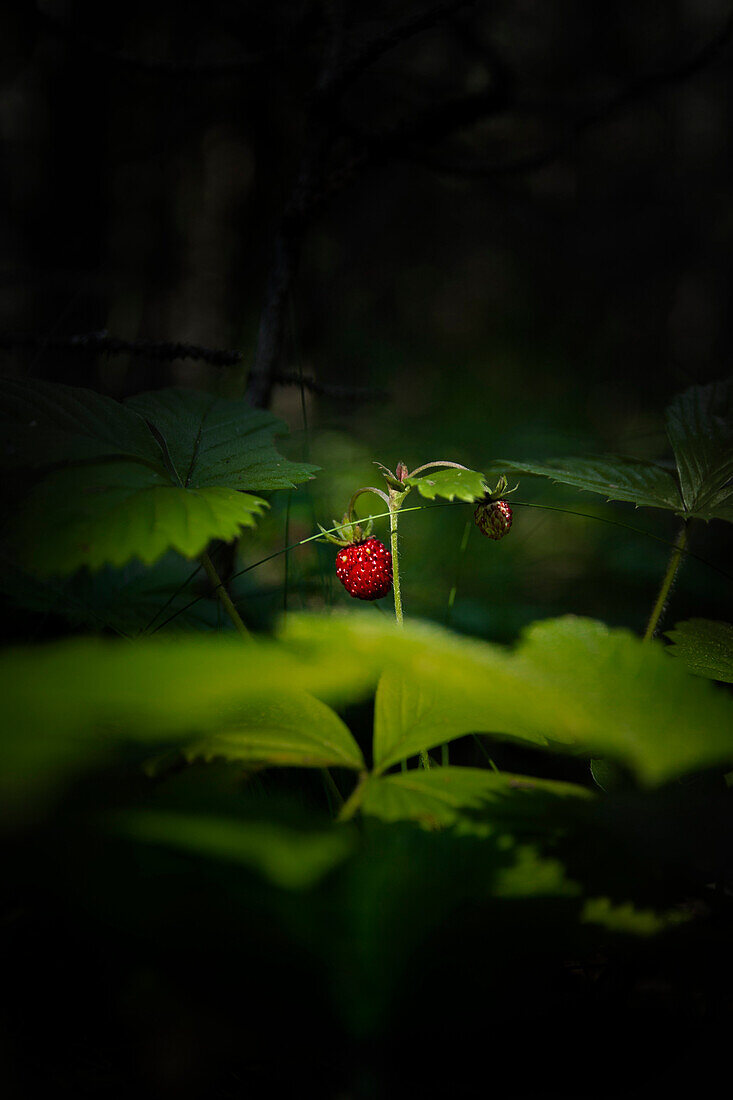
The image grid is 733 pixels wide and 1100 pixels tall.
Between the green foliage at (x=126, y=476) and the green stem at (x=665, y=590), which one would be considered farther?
the green stem at (x=665, y=590)

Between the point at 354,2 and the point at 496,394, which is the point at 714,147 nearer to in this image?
the point at 496,394

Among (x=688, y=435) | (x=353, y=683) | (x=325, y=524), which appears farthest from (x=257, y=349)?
(x=353, y=683)

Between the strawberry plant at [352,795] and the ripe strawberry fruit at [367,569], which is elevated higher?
the ripe strawberry fruit at [367,569]

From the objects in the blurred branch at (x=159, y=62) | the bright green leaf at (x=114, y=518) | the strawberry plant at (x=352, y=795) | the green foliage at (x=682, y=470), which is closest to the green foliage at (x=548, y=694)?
the strawberry plant at (x=352, y=795)

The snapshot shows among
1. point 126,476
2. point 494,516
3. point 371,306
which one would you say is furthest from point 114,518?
point 371,306

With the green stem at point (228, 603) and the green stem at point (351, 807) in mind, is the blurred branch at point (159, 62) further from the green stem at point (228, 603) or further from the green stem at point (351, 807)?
the green stem at point (351, 807)

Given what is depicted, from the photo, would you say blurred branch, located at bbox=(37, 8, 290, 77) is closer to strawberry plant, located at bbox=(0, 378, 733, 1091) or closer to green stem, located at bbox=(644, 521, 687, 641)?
strawberry plant, located at bbox=(0, 378, 733, 1091)
